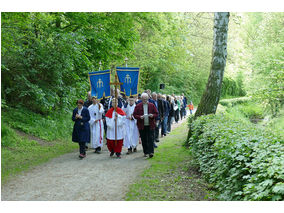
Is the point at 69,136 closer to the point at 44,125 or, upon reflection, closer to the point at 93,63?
the point at 44,125

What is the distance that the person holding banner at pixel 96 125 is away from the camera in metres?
11.2

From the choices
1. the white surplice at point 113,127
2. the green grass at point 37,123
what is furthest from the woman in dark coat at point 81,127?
the green grass at point 37,123

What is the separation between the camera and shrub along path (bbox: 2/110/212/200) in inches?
245

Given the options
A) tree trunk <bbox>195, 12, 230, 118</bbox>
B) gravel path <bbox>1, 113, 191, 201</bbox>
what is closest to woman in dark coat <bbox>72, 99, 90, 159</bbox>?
gravel path <bbox>1, 113, 191, 201</bbox>

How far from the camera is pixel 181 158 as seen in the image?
10102 millimetres

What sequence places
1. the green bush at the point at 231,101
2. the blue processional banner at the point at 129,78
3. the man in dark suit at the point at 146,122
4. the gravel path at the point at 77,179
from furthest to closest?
the green bush at the point at 231,101 → the blue processional banner at the point at 129,78 → the man in dark suit at the point at 146,122 → the gravel path at the point at 77,179

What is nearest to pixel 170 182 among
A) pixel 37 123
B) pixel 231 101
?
pixel 37 123

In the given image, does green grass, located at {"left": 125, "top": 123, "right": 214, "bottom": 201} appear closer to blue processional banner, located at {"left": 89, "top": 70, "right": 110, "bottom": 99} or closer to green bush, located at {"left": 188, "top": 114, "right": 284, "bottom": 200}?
green bush, located at {"left": 188, "top": 114, "right": 284, "bottom": 200}

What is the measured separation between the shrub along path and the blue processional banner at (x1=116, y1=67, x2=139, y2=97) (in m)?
2.33

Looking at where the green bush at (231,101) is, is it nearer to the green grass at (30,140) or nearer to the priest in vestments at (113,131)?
the green grass at (30,140)

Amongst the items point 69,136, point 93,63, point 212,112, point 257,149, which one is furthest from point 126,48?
point 257,149

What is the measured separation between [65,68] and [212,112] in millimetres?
6253

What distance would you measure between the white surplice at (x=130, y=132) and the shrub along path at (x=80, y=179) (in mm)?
874

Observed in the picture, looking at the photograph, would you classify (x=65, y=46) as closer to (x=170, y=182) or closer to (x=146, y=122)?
(x=146, y=122)
